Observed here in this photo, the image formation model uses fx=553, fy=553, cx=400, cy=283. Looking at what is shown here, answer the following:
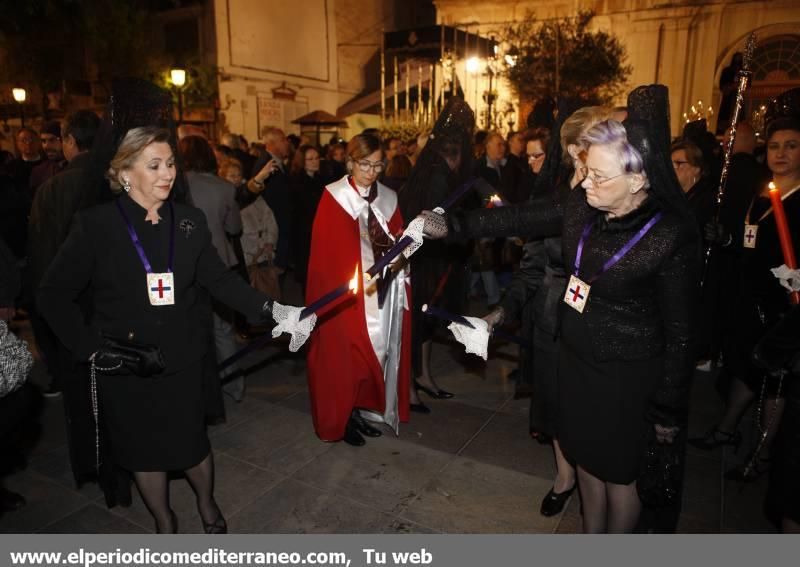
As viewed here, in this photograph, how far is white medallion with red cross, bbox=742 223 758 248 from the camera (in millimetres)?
3673

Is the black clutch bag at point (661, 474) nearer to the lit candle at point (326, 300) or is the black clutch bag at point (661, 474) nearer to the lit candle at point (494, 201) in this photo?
the lit candle at point (326, 300)

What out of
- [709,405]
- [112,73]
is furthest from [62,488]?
[112,73]

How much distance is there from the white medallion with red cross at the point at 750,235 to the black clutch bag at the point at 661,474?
195 centimetres

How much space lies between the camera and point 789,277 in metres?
3.06

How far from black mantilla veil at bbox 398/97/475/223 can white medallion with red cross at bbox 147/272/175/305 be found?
2.20 m

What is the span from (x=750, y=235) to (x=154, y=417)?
3811mm

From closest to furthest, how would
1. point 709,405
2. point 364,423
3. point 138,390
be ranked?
point 138,390
point 364,423
point 709,405

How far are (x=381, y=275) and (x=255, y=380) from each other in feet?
7.18

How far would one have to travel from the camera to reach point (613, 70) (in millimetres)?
15141

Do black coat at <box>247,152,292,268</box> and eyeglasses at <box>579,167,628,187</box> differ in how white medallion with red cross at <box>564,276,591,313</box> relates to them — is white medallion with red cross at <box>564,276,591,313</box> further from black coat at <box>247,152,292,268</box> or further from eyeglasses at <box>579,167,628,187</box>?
black coat at <box>247,152,292,268</box>

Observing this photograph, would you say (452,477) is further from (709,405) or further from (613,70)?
(613,70)

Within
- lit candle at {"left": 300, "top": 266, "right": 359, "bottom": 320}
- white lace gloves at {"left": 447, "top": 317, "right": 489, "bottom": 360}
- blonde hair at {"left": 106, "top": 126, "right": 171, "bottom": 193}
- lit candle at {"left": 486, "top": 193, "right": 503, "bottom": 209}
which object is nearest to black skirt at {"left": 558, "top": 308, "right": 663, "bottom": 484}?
white lace gloves at {"left": 447, "top": 317, "right": 489, "bottom": 360}

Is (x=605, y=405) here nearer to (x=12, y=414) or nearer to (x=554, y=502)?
(x=554, y=502)

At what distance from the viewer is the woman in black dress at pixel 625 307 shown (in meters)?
2.20
